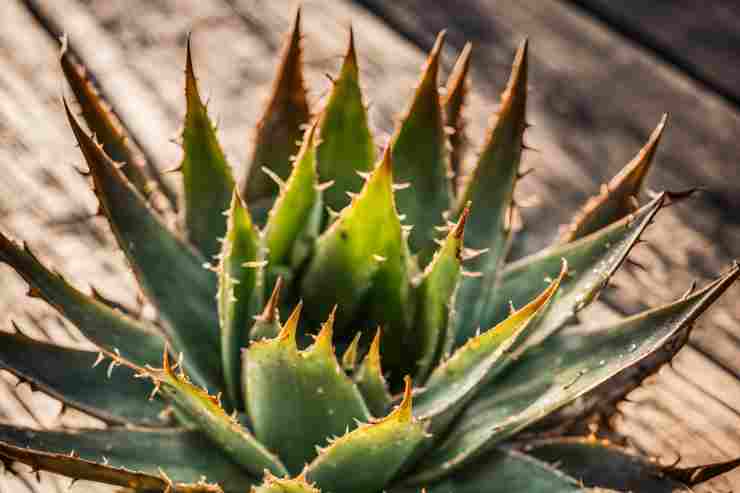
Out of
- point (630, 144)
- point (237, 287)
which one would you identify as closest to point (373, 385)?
point (237, 287)

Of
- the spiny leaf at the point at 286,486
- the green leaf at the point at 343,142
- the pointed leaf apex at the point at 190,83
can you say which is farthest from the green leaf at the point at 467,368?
the pointed leaf apex at the point at 190,83

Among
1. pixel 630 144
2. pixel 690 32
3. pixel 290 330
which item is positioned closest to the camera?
pixel 290 330

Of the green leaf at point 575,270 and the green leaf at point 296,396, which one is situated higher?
the green leaf at point 575,270

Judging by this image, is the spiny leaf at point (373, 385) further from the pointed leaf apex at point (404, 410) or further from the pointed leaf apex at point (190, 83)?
the pointed leaf apex at point (190, 83)

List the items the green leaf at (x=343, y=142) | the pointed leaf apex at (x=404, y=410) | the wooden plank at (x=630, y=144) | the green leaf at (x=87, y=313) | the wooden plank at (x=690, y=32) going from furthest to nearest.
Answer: the wooden plank at (x=690, y=32), the wooden plank at (x=630, y=144), the green leaf at (x=343, y=142), the green leaf at (x=87, y=313), the pointed leaf apex at (x=404, y=410)

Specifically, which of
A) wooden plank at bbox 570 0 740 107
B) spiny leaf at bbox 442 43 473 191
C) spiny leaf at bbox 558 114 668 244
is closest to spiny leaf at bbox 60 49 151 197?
spiny leaf at bbox 442 43 473 191

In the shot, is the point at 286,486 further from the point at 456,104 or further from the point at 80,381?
the point at 456,104

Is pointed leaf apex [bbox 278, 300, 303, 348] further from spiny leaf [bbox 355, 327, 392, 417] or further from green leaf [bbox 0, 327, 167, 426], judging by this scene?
green leaf [bbox 0, 327, 167, 426]
